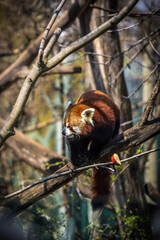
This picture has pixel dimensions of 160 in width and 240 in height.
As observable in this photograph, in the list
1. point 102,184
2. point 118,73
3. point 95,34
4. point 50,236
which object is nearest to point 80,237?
point 50,236

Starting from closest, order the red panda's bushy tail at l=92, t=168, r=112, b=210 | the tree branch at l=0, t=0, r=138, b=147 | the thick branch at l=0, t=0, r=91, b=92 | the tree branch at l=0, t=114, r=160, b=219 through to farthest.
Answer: the tree branch at l=0, t=0, r=138, b=147 → the tree branch at l=0, t=114, r=160, b=219 → the red panda's bushy tail at l=92, t=168, r=112, b=210 → the thick branch at l=0, t=0, r=91, b=92

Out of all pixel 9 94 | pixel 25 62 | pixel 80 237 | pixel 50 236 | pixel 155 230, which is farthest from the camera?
pixel 9 94

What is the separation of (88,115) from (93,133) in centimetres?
22

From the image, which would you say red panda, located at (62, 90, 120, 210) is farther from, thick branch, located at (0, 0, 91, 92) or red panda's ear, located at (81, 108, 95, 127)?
thick branch, located at (0, 0, 91, 92)

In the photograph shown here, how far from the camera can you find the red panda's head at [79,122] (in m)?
2.29

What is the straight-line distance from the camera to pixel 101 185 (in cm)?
238

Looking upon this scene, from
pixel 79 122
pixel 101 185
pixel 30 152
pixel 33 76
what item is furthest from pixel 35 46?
pixel 101 185

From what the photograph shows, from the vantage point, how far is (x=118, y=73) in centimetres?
314

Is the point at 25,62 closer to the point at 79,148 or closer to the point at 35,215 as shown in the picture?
the point at 79,148

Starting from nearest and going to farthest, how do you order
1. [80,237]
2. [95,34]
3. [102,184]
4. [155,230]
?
1. [95,34]
2. [102,184]
3. [155,230]
4. [80,237]

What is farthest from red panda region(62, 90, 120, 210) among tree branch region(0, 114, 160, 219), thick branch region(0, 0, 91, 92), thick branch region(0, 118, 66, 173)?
thick branch region(0, 0, 91, 92)

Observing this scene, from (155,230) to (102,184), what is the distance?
138cm

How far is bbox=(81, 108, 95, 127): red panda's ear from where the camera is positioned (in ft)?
7.40

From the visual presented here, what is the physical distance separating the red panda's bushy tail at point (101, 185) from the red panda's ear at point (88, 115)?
1.71 feet
